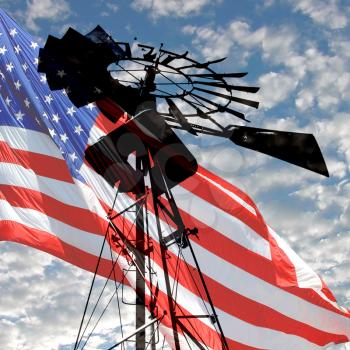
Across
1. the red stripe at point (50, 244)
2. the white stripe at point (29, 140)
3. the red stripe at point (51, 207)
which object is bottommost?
the red stripe at point (50, 244)

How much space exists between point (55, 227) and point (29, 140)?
2.47 metres

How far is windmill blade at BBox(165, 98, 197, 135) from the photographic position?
11145 millimetres

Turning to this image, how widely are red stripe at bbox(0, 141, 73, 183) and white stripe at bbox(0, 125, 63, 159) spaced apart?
0.11m

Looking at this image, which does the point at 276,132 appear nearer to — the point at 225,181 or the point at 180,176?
the point at 180,176

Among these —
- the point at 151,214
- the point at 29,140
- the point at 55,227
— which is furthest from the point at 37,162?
the point at 151,214

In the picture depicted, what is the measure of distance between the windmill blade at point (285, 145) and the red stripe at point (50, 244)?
15.7ft

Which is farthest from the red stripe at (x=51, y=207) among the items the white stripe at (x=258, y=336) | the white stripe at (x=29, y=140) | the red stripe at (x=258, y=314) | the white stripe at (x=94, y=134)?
the white stripe at (x=258, y=336)

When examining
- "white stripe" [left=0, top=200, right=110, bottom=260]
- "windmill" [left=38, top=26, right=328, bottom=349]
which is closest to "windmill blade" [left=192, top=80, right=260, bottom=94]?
"windmill" [left=38, top=26, right=328, bottom=349]

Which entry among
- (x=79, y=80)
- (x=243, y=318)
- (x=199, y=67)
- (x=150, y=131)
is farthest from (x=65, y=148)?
(x=243, y=318)

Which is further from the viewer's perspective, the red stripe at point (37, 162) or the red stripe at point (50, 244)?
the red stripe at point (37, 162)

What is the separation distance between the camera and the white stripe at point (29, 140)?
13.6 m

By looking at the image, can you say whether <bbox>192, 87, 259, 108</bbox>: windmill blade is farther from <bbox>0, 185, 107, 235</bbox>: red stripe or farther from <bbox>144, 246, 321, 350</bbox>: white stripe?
<bbox>144, 246, 321, 350</bbox>: white stripe

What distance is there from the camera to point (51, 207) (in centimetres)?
1304

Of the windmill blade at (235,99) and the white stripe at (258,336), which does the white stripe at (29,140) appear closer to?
the windmill blade at (235,99)
